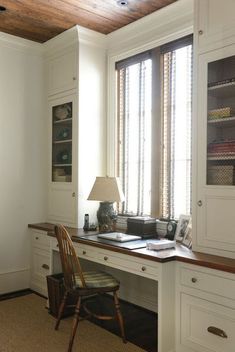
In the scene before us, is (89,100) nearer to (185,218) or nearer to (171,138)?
(171,138)

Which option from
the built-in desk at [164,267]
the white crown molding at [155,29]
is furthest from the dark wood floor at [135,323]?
the white crown molding at [155,29]

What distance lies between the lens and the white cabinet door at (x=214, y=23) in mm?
2422

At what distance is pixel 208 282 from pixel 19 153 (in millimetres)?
2535

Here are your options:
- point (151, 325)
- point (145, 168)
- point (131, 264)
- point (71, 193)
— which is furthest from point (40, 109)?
point (151, 325)

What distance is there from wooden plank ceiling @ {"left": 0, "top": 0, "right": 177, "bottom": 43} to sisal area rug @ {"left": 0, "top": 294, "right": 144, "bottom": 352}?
2799 millimetres

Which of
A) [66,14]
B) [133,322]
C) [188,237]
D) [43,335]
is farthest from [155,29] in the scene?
[43,335]

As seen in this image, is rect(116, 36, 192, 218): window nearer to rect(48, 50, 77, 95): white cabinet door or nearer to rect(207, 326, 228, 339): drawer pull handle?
rect(48, 50, 77, 95): white cabinet door

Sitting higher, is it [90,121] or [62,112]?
[62,112]

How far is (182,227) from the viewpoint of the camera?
9.82 ft

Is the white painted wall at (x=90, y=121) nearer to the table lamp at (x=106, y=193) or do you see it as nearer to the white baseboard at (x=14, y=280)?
the table lamp at (x=106, y=193)

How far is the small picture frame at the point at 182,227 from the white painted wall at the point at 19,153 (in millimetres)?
1795

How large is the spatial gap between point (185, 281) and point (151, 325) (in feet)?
2.91

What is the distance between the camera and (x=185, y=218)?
3.00 m

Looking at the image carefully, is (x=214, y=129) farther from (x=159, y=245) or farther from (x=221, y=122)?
(x=159, y=245)
